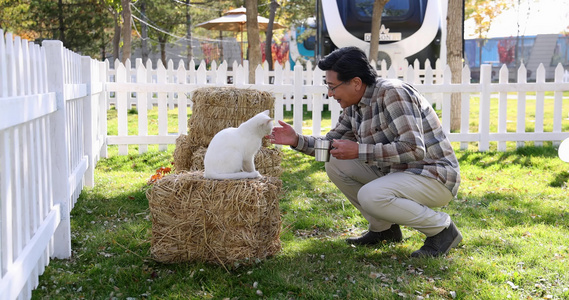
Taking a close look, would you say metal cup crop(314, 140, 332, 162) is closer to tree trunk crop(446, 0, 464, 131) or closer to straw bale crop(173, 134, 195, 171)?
straw bale crop(173, 134, 195, 171)

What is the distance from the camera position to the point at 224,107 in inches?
217

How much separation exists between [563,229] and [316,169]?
3.20 m

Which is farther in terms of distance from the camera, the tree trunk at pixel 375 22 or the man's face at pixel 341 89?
the tree trunk at pixel 375 22

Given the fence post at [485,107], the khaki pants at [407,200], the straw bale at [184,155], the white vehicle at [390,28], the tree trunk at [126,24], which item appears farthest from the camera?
the white vehicle at [390,28]

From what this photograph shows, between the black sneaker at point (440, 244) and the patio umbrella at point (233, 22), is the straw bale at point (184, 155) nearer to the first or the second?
the black sneaker at point (440, 244)

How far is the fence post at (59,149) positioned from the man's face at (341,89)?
5.53 feet

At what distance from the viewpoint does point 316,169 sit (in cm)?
686

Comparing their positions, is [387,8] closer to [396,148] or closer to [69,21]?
[396,148]

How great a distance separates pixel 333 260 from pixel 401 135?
90 cm

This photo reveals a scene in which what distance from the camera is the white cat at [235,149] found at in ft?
11.7

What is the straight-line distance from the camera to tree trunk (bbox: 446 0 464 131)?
30.4 feet

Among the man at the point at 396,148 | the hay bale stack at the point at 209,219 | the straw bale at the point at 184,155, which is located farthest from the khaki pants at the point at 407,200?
the straw bale at the point at 184,155

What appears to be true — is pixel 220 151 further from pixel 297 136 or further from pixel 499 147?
pixel 499 147

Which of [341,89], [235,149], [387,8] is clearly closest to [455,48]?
[387,8]
